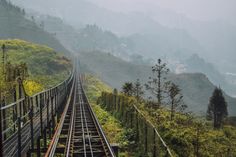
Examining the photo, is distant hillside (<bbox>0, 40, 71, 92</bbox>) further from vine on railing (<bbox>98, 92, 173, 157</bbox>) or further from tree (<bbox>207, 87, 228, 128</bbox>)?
vine on railing (<bbox>98, 92, 173, 157</bbox>)

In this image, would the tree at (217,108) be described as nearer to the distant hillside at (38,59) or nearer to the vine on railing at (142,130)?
the distant hillside at (38,59)

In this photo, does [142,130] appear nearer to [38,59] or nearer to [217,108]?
[217,108]

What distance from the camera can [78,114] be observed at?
3838cm

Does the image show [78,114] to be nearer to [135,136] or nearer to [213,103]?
[135,136]

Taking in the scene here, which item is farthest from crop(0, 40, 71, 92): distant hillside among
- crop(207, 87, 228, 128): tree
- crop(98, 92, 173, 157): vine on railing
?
crop(98, 92, 173, 157): vine on railing

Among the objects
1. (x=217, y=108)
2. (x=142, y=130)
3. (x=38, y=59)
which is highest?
(x=38, y=59)

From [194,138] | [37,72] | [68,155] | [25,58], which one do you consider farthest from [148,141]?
[25,58]

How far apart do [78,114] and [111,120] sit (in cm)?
569

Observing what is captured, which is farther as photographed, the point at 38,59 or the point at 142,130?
the point at 38,59

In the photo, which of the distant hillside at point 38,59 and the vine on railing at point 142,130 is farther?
the distant hillside at point 38,59

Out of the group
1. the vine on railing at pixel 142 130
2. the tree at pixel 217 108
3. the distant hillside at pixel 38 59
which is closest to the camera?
the vine on railing at pixel 142 130

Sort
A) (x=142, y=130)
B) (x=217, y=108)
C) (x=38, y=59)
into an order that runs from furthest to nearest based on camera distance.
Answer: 1. (x=38, y=59)
2. (x=217, y=108)
3. (x=142, y=130)

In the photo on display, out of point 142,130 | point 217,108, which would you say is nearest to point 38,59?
point 217,108

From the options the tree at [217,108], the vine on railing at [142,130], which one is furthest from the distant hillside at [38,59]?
the vine on railing at [142,130]
